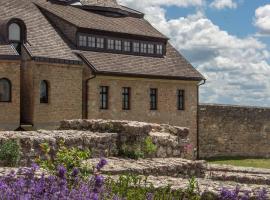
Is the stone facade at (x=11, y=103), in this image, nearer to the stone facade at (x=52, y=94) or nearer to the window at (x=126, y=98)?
the stone facade at (x=52, y=94)

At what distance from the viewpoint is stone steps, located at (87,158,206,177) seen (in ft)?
40.0

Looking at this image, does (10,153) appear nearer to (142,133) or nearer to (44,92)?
(142,133)

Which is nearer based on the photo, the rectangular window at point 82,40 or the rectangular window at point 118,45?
the rectangular window at point 82,40

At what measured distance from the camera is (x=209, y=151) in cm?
3344

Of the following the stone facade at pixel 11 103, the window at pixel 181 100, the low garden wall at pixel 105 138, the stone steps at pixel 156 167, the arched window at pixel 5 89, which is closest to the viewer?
the stone steps at pixel 156 167

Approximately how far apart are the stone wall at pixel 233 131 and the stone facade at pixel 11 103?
12033 mm

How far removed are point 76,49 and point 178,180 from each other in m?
20.5

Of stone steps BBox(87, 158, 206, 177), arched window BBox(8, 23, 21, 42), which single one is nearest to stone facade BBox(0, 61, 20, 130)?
arched window BBox(8, 23, 21, 42)

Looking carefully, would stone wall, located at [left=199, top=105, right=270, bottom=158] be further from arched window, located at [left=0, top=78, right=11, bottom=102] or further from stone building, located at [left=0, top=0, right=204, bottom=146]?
arched window, located at [left=0, top=78, right=11, bottom=102]

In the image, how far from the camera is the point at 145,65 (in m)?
31.6

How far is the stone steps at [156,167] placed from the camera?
1221 centimetres

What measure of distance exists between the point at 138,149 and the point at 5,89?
12.2 metres

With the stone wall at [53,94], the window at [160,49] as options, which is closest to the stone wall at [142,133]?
the stone wall at [53,94]

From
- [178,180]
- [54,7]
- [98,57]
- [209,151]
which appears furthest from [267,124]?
[178,180]
